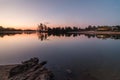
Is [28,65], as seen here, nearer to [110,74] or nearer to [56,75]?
[56,75]

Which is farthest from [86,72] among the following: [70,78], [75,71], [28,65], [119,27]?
[119,27]

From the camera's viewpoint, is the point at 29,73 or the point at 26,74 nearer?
the point at 26,74

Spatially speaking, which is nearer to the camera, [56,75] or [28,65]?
[56,75]

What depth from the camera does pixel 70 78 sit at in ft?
59.5

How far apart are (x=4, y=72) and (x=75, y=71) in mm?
6927

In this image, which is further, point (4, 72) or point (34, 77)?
point (4, 72)

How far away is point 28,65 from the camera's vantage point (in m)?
20.7

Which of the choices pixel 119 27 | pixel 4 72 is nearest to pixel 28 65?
pixel 4 72

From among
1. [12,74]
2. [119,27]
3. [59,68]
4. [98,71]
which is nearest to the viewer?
[12,74]

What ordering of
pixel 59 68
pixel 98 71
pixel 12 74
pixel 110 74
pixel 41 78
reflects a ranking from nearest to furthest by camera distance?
pixel 41 78 → pixel 12 74 → pixel 110 74 → pixel 98 71 → pixel 59 68

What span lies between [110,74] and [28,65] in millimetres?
7940

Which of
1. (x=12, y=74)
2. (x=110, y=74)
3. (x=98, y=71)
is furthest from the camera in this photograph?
(x=98, y=71)

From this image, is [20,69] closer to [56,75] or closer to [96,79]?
[56,75]

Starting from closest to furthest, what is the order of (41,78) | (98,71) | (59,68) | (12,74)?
(41,78), (12,74), (98,71), (59,68)
